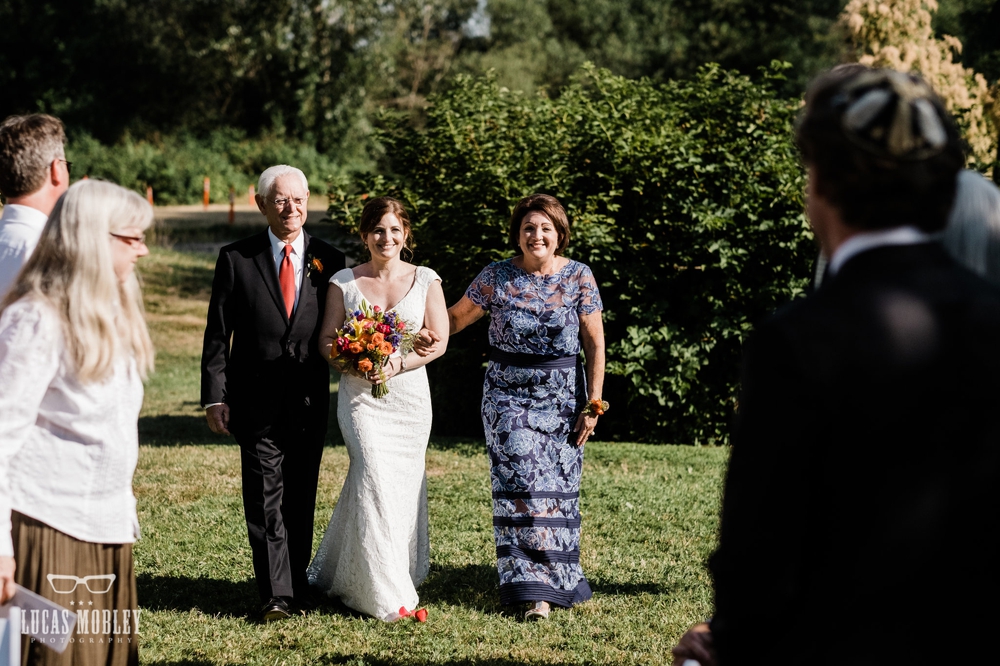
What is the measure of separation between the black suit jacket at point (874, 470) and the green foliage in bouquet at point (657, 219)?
8513 millimetres

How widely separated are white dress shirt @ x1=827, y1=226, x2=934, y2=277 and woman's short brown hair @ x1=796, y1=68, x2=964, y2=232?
0.01 m

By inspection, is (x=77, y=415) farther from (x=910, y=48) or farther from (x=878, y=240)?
(x=910, y=48)

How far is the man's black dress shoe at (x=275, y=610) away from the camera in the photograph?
5.66 m

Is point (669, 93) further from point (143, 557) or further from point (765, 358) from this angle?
point (765, 358)

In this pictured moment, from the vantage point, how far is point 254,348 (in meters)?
5.72

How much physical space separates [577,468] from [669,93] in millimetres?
6658

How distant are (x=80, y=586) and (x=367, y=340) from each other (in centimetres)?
255

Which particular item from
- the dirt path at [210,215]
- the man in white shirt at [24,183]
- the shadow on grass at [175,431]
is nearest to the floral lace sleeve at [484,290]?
the man in white shirt at [24,183]

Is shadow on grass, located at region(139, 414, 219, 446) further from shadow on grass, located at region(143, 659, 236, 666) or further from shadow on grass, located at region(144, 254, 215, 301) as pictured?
shadow on grass, located at region(144, 254, 215, 301)

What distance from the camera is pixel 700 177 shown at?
10.5 meters

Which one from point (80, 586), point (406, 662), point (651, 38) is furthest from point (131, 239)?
point (651, 38)

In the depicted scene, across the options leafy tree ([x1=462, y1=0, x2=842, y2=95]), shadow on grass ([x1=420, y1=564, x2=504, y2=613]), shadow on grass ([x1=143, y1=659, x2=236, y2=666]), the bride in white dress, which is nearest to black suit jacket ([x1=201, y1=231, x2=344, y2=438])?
the bride in white dress

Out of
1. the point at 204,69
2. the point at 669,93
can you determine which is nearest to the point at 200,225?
the point at 204,69

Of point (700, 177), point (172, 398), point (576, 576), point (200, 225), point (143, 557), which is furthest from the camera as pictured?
point (200, 225)
